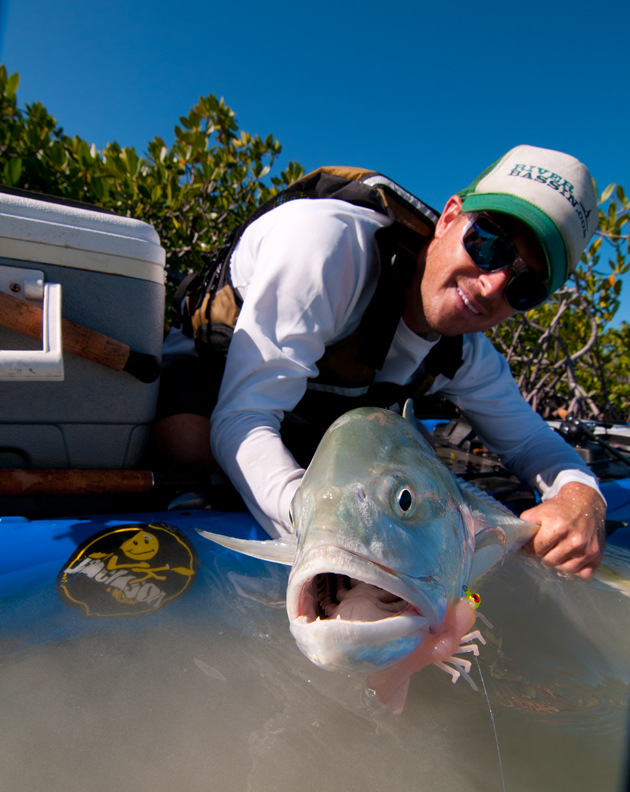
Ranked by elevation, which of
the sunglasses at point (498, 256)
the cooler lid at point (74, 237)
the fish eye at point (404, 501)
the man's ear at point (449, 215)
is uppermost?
the man's ear at point (449, 215)

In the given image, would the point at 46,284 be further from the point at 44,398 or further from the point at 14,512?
the point at 14,512

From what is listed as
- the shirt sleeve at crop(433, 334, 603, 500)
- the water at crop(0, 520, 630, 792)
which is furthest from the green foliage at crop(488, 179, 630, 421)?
the water at crop(0, 520, 630, 792)

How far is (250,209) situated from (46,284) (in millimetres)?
3439

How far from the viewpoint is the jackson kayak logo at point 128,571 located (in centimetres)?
119

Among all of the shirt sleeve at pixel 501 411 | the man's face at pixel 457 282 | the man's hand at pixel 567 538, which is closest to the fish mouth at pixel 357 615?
the man's hand at pixel 567 538

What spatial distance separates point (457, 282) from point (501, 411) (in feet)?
3.35

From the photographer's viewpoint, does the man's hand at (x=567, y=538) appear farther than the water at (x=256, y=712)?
Yes

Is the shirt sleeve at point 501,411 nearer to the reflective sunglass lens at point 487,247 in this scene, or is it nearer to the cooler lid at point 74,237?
the reflective sunglass lens at point 487,247

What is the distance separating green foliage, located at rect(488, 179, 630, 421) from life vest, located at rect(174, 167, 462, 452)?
3586 mm

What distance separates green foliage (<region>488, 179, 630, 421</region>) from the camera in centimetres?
533

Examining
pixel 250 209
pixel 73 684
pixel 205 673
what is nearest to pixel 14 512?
pixel 73 684

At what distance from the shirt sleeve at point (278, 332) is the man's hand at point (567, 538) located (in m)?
0.98

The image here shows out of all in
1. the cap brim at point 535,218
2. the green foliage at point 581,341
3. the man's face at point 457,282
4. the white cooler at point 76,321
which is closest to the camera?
the white cooler at point 76,321

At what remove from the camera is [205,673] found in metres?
1.01
